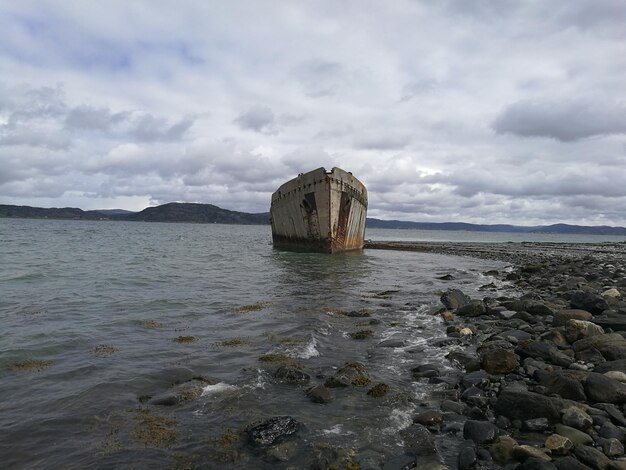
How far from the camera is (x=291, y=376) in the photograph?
659 cm

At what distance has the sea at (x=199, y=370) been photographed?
15.1 feet

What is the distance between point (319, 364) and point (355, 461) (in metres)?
3.12

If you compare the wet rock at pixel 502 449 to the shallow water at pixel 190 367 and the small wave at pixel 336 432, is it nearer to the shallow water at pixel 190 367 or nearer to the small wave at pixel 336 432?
the shallow water at pixel 190 367

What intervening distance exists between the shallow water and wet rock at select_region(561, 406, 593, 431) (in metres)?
1.79

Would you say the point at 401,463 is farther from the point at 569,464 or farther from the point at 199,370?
the point at 199,370

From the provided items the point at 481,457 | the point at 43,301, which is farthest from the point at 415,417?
the point at 43,301

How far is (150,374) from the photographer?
6.85 m

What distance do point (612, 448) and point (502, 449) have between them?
3.39ft

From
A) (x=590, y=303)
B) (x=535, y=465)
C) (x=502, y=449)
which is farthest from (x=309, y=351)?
(x=590, y=303)

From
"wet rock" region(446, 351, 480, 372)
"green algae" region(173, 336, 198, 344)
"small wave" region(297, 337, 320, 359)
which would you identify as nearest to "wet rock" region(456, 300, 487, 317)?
"wet rock" region(446, 351, 480, 372)

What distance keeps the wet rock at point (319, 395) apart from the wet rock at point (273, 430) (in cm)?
78

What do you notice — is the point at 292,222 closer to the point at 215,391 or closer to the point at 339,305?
the point at 339,305

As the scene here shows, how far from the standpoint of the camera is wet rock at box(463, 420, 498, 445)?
4531 millimetres

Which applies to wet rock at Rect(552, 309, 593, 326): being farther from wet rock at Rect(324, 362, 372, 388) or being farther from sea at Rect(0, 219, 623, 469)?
wet rock at Rect(324, 362, 372, 388)
